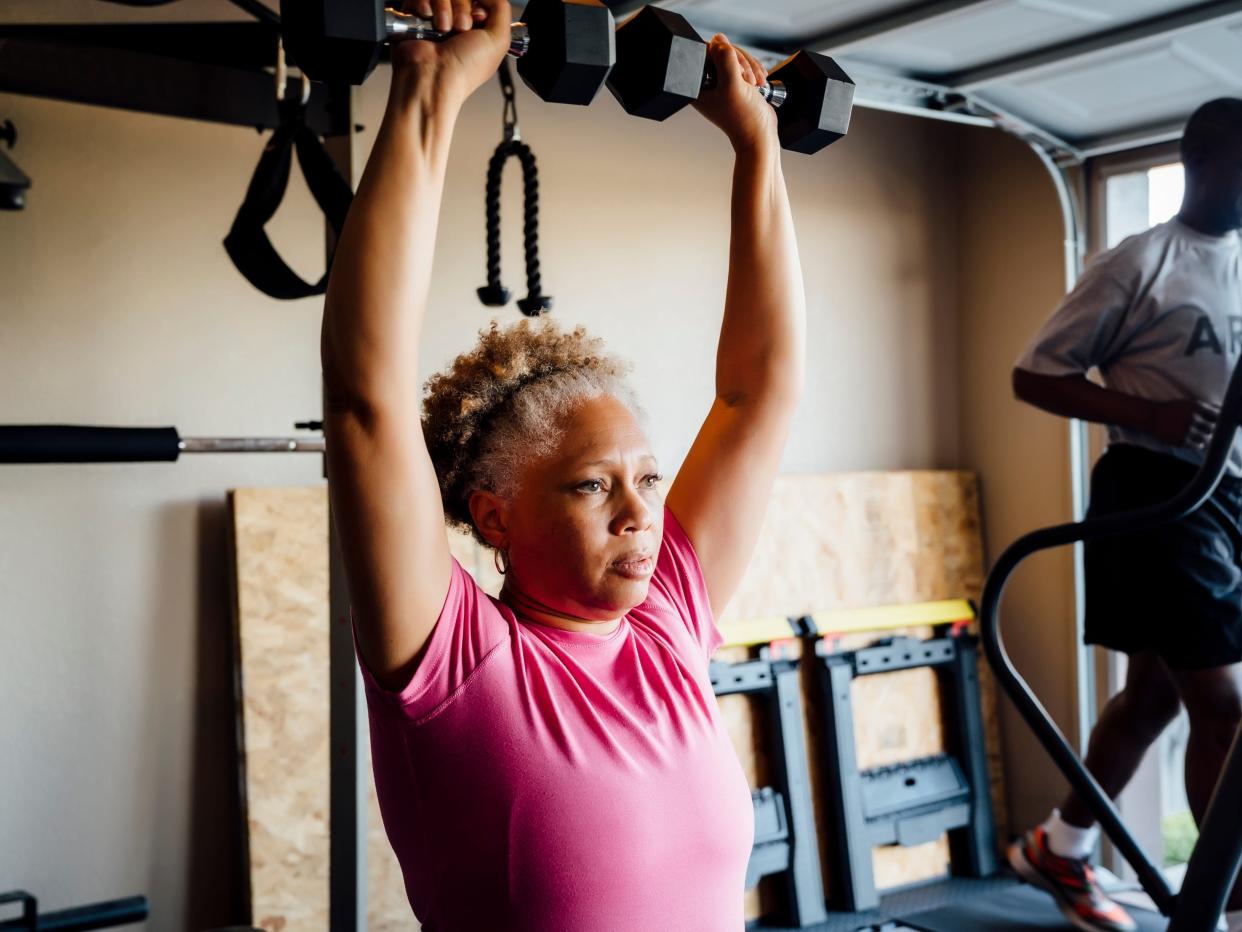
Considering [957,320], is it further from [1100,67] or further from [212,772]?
[212,772]

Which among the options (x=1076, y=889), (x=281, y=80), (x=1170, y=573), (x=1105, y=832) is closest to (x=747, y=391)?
(x=281, y=80)

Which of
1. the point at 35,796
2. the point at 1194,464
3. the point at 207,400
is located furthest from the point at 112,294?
the point at 1194,464

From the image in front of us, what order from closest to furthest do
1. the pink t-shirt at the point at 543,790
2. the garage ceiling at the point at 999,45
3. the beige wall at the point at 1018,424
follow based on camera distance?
the pink t-shirt at the point at 543,790
the garage ceiling at the point at 999,45
the beige wall at the point at 1018,424

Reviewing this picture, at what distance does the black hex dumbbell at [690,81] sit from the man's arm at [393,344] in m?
0.18

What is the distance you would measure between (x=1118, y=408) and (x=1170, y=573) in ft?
1.25

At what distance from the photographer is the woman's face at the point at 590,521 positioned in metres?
1.18

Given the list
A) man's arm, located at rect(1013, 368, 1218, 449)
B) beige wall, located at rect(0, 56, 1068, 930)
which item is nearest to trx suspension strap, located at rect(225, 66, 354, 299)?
beige wall, located at rect(0, 56, 1068, 930)

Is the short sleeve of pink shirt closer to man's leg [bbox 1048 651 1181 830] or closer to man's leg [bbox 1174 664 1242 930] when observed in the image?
man's leg [bbox 1174 664 1242 930]

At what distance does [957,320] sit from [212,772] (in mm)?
2949

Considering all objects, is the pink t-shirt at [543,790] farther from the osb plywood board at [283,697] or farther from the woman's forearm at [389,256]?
the osb plywood board at [283,697]

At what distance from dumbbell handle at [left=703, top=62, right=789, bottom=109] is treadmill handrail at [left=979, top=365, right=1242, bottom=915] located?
3.33ft

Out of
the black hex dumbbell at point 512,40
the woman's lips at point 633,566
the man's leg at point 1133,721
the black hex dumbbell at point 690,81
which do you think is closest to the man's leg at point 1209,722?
the man's leg at point 1133,721

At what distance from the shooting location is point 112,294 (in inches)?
112

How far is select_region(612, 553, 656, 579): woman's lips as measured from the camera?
117 cm
